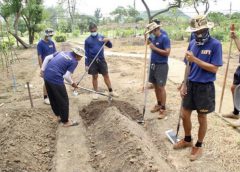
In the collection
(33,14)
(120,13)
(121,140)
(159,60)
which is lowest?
(121,140)

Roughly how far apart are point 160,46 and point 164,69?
441mm

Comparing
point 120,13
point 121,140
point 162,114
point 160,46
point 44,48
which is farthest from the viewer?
point 120,13

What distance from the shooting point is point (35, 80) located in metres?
10.8

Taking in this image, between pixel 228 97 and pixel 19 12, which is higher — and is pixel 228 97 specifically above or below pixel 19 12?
below

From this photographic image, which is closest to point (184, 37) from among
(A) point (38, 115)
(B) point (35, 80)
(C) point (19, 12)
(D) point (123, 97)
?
(C) point (19, 12)

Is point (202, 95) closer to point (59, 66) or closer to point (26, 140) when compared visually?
point (59, 66)

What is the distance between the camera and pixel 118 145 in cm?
499

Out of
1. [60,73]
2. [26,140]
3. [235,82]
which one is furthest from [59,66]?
[235,82]

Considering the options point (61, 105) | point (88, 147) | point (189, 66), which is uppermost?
point (189, 66)

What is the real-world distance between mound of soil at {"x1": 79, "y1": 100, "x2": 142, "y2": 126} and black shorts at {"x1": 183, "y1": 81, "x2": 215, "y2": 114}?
90.7 inches

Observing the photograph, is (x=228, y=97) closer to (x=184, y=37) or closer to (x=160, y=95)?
(x=160, y=95)

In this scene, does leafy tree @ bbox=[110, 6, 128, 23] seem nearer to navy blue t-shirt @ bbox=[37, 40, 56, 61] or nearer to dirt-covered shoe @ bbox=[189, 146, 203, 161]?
navy blue t-shirt @ bbox=[37, 40, 56, 61]

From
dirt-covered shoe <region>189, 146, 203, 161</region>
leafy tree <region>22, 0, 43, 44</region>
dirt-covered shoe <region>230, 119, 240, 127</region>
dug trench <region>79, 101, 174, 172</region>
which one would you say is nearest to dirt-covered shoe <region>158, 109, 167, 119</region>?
dug trench <region>79, 101, 174, 172</region>

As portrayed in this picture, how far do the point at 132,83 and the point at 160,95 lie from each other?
11.0 ft
